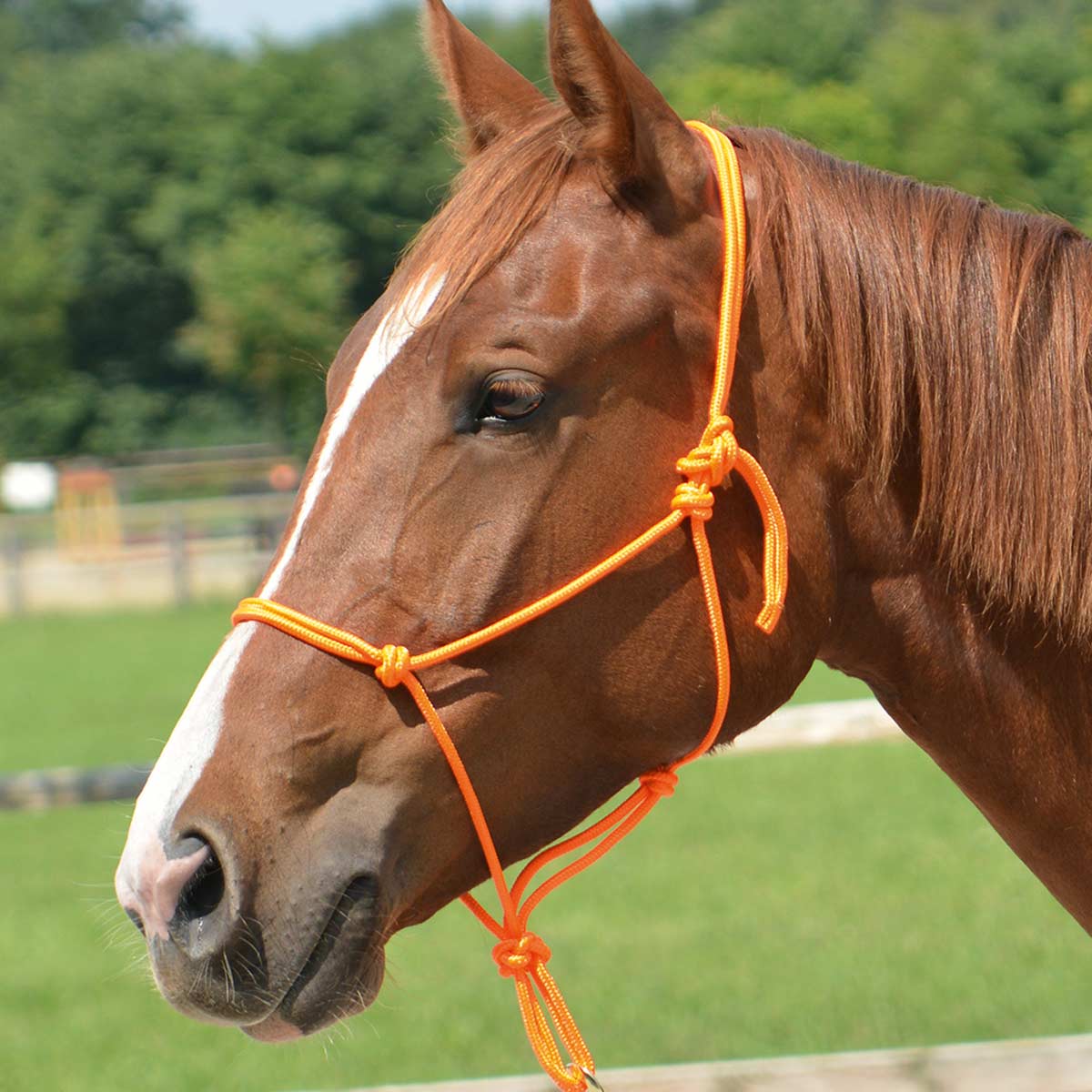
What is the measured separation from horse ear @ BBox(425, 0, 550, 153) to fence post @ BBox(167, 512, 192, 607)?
19280mm

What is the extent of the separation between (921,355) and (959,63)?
22700 mm

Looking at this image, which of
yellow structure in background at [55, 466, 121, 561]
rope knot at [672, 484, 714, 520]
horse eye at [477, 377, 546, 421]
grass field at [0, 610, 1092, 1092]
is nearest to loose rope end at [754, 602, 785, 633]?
rope knot at [672, 484, 714, 520]

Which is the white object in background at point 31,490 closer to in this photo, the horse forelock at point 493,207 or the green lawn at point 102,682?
the green lawn at point 102,682

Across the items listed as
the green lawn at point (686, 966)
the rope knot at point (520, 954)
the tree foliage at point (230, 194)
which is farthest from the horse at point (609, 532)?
the tree foliage at point (230, 194)

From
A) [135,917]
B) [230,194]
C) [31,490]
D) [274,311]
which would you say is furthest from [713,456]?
[230,194]

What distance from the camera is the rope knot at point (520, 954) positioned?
1.99m

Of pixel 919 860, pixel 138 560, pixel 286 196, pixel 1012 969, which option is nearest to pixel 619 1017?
pixel 1012 969

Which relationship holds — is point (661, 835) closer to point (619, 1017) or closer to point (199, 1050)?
point (619, 1017)

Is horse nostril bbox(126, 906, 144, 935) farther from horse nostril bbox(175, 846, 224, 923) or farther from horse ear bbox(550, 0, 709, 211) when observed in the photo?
horse ear bbox(550, 0, 709, 211)

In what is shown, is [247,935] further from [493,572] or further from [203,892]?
[493,572]

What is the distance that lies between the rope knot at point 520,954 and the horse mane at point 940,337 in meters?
0.79

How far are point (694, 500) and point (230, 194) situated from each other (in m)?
43.8

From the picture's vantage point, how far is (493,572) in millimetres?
1838

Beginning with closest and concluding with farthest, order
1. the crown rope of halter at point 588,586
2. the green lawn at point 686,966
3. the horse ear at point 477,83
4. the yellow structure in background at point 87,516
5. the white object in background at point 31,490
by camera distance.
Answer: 1. the crown rope of halter at point 588,586
2. the horse ear at point 477,83
3. the green lawn at point 686,966
4. the yellow structure in background at point 87,516
5. the white object in background at point 31,490
